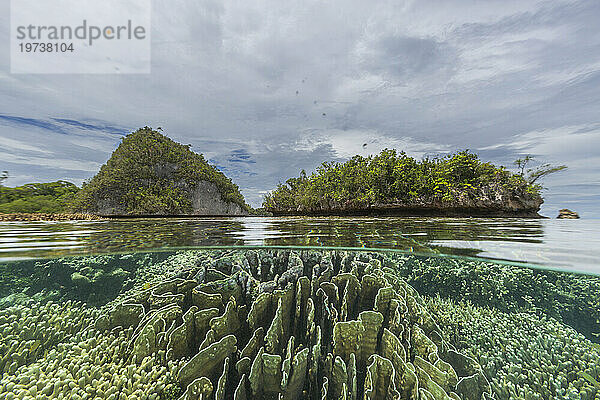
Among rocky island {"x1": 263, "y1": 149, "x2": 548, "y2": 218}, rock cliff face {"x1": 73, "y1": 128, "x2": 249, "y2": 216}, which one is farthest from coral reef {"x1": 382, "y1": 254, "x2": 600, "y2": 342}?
rock cliff face {"x1": 73, "y1": 128, "x2": 249, "y2": 216}

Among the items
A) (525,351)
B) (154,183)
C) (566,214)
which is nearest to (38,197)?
(154,183)

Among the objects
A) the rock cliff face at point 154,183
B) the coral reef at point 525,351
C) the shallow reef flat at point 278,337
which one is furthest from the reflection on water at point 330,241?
the rock cliff face at point 154,183

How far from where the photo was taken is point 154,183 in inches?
2376

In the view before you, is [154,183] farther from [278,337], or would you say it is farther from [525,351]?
[525,351]

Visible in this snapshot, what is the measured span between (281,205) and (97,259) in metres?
35.4

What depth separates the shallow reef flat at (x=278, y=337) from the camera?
399 centimetres

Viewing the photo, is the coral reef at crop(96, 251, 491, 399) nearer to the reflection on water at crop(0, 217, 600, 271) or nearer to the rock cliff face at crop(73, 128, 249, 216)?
the reflection on water at crop(0, 217, 600, 271)

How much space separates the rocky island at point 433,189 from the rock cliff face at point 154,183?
160ft

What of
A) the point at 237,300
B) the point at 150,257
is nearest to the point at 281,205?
the point at 150,257

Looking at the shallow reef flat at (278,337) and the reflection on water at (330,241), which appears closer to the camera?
the shallow reef flat at (278,337)

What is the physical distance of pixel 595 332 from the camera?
6.62 meters

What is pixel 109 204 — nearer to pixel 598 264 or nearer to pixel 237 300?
pixel 237 300

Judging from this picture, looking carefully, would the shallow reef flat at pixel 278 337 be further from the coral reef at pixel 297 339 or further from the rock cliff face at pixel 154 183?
the rock cliff face at pixel 154 183

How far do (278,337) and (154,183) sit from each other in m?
68.4
